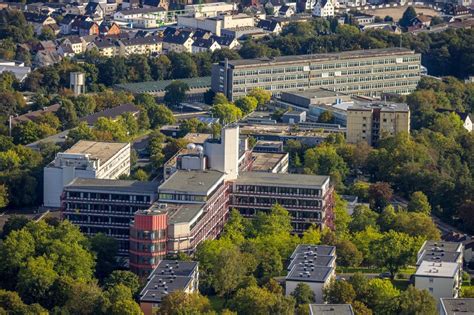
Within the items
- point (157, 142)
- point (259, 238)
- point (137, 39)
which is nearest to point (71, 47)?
point (137, 39)

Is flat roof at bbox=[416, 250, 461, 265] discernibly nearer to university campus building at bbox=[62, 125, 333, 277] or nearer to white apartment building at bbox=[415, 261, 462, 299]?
white apartment building at bbox=[415, 261, 462, 299]

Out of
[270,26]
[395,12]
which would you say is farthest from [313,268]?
[395,12]

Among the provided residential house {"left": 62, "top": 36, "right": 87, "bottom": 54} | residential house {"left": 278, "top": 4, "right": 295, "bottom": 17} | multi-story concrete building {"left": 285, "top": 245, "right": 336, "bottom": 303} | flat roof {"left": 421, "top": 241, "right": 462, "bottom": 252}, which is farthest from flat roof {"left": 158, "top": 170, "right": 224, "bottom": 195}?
residential house {"left": 278, "top": 4, "right": 295, "bottom": 17}

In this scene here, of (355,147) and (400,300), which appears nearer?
(400,300)

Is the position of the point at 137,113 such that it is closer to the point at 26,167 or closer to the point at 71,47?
the point at 26,167

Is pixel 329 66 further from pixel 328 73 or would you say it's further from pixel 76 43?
pixel 76 43

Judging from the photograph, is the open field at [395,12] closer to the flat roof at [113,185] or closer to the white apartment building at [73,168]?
the white apartment building at [73,168]

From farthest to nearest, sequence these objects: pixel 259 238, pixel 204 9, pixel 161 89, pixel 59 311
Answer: pixel 204 9 → pixel 161 89 → pixel 259 238 → pixel 59 311
